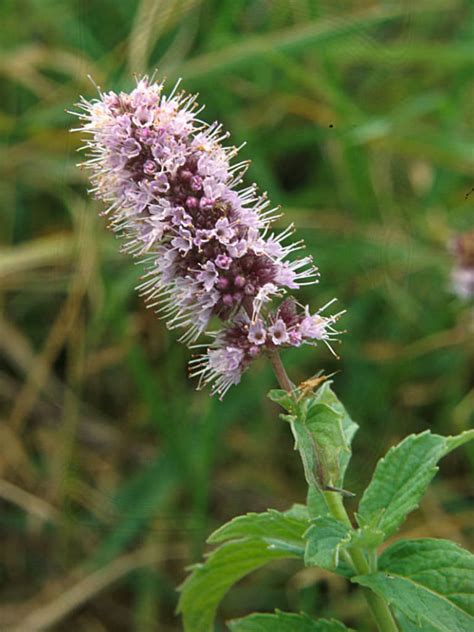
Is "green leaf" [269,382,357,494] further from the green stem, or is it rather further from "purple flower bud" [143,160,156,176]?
"purple flower bud" [143,160,156,176]

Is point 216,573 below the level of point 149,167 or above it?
below

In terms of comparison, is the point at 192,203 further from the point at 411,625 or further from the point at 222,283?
the point at 411,625

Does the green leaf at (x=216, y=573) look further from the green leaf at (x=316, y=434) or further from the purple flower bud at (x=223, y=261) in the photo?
the purple flower bud at (x=223, y=261)

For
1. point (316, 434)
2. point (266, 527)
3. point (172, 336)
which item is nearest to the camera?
point (316, 434)

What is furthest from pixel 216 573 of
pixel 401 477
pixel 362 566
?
pixel 401 477

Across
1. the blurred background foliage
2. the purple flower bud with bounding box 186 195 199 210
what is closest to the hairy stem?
the purple flower bud with bounding box 186 195 199 210

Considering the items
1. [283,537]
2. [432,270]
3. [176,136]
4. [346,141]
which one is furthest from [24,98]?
[283,537]
